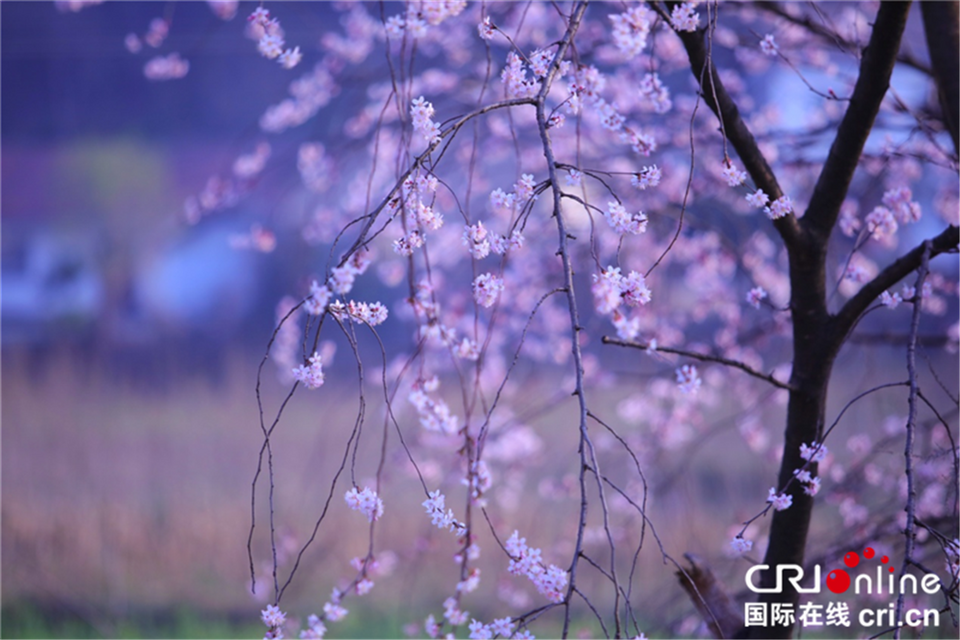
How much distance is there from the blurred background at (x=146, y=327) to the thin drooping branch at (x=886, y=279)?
1870 mm

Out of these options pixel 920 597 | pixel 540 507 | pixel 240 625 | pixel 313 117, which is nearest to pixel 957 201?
pixel 920 597

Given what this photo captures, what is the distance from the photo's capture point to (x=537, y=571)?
1010 millimetres

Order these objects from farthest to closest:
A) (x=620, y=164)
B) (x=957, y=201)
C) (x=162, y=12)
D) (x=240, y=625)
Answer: (x=162, y=12) < (x=240, y=625) < (x=620, y=164) < (x=957, y=201)

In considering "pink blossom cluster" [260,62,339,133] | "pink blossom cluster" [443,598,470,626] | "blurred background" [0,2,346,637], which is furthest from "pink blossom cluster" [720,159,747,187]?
"blurred background" [0,2,346,637]

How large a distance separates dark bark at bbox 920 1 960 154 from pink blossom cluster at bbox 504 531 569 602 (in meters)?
1.17

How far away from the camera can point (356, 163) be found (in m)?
3.11

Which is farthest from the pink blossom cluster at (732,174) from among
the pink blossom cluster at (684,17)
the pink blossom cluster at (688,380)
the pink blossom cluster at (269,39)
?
the pink blossom cluster at (269,39)

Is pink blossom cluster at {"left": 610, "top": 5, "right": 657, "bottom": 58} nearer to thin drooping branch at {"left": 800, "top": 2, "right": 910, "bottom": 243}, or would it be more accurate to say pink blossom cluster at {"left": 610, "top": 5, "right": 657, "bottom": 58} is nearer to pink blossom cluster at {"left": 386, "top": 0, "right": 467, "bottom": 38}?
pink blossom cluster at {"left": 386, "top": 0, "right": 467, "bottom": 38}

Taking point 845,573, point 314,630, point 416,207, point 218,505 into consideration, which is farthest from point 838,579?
point 218,505

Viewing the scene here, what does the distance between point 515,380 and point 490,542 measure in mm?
725

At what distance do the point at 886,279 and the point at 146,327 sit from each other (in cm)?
297

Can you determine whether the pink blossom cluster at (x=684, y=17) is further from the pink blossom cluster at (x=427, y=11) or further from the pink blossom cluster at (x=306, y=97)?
the pink blossom cluster at (x=306, y=97)

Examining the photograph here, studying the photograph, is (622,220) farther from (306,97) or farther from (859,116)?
(306,97)

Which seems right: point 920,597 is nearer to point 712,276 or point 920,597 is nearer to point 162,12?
point 712,276
